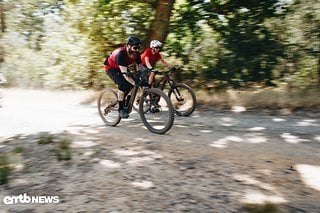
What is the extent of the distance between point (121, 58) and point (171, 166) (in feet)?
10.2

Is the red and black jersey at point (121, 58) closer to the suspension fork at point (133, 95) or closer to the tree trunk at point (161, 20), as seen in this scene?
the suspension fork at point (133, 95)

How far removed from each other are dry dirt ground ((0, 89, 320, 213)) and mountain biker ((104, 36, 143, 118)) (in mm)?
804

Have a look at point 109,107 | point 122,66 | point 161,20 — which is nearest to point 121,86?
point 122,66

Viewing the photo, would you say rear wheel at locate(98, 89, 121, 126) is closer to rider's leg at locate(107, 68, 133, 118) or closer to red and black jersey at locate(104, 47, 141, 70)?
rider's leg at locate(107, 68, 133, 118)

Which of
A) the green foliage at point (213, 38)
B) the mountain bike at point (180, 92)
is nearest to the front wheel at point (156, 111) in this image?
the mountain bike at point (180, 92)

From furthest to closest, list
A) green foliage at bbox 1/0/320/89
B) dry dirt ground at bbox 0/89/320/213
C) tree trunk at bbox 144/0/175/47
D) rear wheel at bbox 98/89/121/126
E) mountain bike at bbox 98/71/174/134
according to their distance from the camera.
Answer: tree trunk at bbox 144/0/175/47, green foliage at bbox 1/0/320/89, rear wheel at bbox 98/89/121/126, mountain bike at bbox 98/71/174/134, dry dirt ground at bbox 0/89/320/213

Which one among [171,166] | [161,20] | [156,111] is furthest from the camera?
[161,20]

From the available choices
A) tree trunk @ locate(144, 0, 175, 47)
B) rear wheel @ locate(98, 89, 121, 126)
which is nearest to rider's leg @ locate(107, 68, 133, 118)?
rear wheel @ locate(98, 89, 121, 126)

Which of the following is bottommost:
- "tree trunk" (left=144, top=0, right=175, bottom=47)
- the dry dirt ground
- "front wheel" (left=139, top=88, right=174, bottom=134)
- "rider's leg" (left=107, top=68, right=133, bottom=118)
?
the dry dirt ground

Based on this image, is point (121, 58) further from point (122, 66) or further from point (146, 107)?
point (146, 107)

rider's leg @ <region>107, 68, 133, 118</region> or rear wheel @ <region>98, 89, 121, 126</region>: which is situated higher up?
rider's leg @ <region>107, 68, 133, 118</region>

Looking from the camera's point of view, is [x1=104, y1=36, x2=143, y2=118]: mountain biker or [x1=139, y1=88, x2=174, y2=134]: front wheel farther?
[x1=104, y1=36, x2=143, y2=118]: mountain biker

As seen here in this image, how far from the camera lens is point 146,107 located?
8.86 meters

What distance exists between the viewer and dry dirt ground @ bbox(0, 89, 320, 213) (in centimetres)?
451
